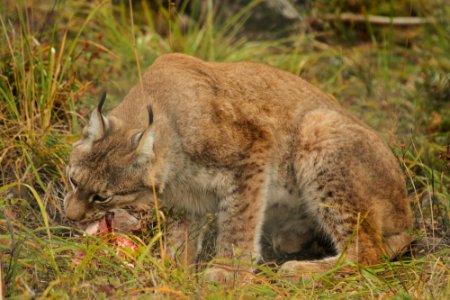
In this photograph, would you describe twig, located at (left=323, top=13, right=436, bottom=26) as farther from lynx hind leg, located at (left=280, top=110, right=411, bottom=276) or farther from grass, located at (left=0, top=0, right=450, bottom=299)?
lynx hind leg, located at (left=280, top=110, right=411, bottom=276)

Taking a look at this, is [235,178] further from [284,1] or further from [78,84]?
[284,1]

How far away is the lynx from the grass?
257mm

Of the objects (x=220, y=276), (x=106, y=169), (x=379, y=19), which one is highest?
(x=106, y=169)

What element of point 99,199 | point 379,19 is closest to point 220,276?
point 99,199

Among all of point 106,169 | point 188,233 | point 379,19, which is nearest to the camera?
point 106,169

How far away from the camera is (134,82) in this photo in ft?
25.4

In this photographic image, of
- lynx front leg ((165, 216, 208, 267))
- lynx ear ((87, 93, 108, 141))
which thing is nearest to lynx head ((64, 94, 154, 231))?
lynx ear ((87, 93, 108, 141))

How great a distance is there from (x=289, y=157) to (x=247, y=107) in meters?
0.50

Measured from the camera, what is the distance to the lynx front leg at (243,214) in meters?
5.50

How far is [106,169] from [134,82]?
9.71 feet

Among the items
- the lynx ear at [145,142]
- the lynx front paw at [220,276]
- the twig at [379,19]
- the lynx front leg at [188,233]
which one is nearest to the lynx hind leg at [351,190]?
the lynx front paw at [220,276]

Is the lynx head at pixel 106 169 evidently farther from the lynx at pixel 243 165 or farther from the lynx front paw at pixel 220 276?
the lynx front paw at pixel 220 276

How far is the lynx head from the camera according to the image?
491 cm

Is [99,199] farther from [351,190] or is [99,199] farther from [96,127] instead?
[351,190]
